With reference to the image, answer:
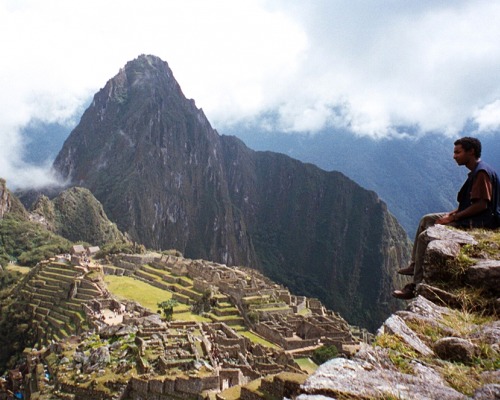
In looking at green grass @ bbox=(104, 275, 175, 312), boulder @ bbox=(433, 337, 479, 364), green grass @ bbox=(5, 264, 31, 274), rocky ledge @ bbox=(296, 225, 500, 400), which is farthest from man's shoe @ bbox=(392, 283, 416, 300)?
green grass @ bbox=(5, 264, 31, 274)

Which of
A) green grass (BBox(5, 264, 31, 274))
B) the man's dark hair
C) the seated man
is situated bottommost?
the seated man

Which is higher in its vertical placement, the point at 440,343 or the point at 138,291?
the point at 138,291

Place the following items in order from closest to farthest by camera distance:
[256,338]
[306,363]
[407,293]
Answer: [407,293], [306,363], [256,338]

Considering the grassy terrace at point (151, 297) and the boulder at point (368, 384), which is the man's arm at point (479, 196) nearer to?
the boulder at point (368, 384)

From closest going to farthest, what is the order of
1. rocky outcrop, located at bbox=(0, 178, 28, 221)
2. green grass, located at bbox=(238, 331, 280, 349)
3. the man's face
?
the man's face → green grass, located at bbox=(238, 331, 280, 349) → rocky outcrop, located at bbox=(0, 178, 28, 221)

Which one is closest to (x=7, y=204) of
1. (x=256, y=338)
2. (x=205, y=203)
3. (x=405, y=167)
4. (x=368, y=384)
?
(x=256, y=338)

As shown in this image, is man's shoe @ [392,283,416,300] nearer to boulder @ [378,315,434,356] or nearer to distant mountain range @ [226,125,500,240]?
boulder @ [378,315,434,356]

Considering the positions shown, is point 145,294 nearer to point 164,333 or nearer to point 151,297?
point 151,297
